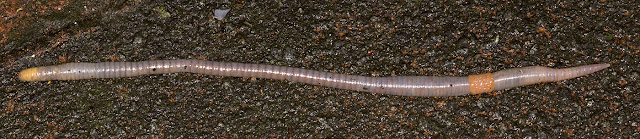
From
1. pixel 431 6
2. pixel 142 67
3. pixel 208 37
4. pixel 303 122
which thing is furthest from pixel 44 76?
pixel 431 6

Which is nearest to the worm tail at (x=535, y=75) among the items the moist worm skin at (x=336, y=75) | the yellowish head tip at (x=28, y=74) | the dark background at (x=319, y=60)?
the moist worm skin at (x=336, y=75)

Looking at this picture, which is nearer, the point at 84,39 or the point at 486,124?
the point at 486,124

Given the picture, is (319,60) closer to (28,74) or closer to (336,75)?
(336,75)

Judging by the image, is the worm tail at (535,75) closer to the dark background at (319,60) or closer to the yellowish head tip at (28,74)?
the dark background at (319,60)

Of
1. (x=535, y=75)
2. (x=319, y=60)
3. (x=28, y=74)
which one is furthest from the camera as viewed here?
(x=319, y=60)

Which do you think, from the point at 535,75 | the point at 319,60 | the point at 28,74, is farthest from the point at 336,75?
the point at 28,74

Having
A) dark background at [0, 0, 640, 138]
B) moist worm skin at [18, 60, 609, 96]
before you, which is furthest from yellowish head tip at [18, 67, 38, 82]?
dark background at [0, 0, 640, 138]

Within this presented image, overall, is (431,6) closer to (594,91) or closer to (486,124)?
(486,124)

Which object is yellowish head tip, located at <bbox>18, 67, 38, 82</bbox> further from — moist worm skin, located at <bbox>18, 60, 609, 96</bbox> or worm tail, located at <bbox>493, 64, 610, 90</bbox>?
worm tail, located at <bbox>493, 64, 610, 90</bbox>
